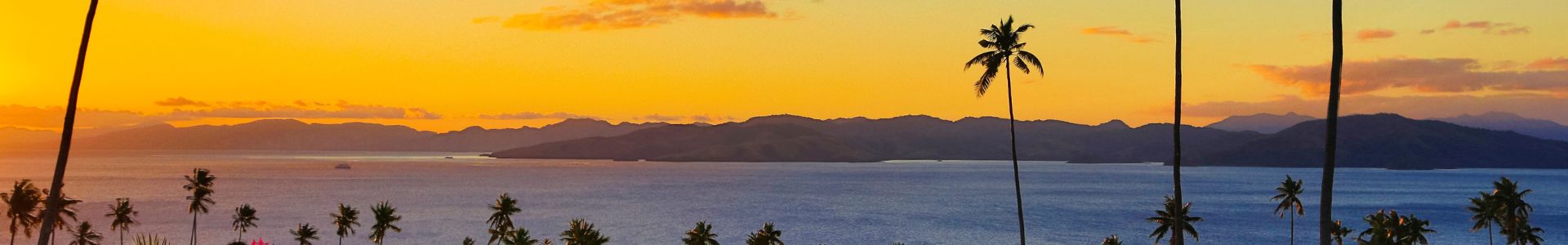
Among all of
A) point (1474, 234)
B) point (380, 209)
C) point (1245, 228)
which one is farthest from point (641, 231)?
point (1474, 234)

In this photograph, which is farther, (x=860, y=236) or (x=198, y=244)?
(x=860, y=236)

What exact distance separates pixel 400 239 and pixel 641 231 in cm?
3532

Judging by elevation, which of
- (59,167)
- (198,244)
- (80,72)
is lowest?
(198,244)

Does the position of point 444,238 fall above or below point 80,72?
below

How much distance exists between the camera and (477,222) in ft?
627

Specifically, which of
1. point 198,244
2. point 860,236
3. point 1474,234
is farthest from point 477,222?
point 1474,234

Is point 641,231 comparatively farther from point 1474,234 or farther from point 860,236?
point 1474,234

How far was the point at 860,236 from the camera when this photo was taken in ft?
566

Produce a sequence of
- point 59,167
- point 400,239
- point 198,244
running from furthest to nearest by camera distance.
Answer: point 400,239
point 198,244
point 59,167

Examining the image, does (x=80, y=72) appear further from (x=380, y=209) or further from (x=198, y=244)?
(x=198, y=244)

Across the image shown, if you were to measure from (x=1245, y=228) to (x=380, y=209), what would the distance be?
139 meters

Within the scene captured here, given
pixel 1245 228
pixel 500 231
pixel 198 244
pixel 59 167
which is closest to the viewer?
pixel 59 167

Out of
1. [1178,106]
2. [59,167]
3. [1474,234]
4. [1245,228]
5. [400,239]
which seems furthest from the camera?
[1245,228]

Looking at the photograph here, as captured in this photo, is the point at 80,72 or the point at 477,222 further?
the point at 477,222
